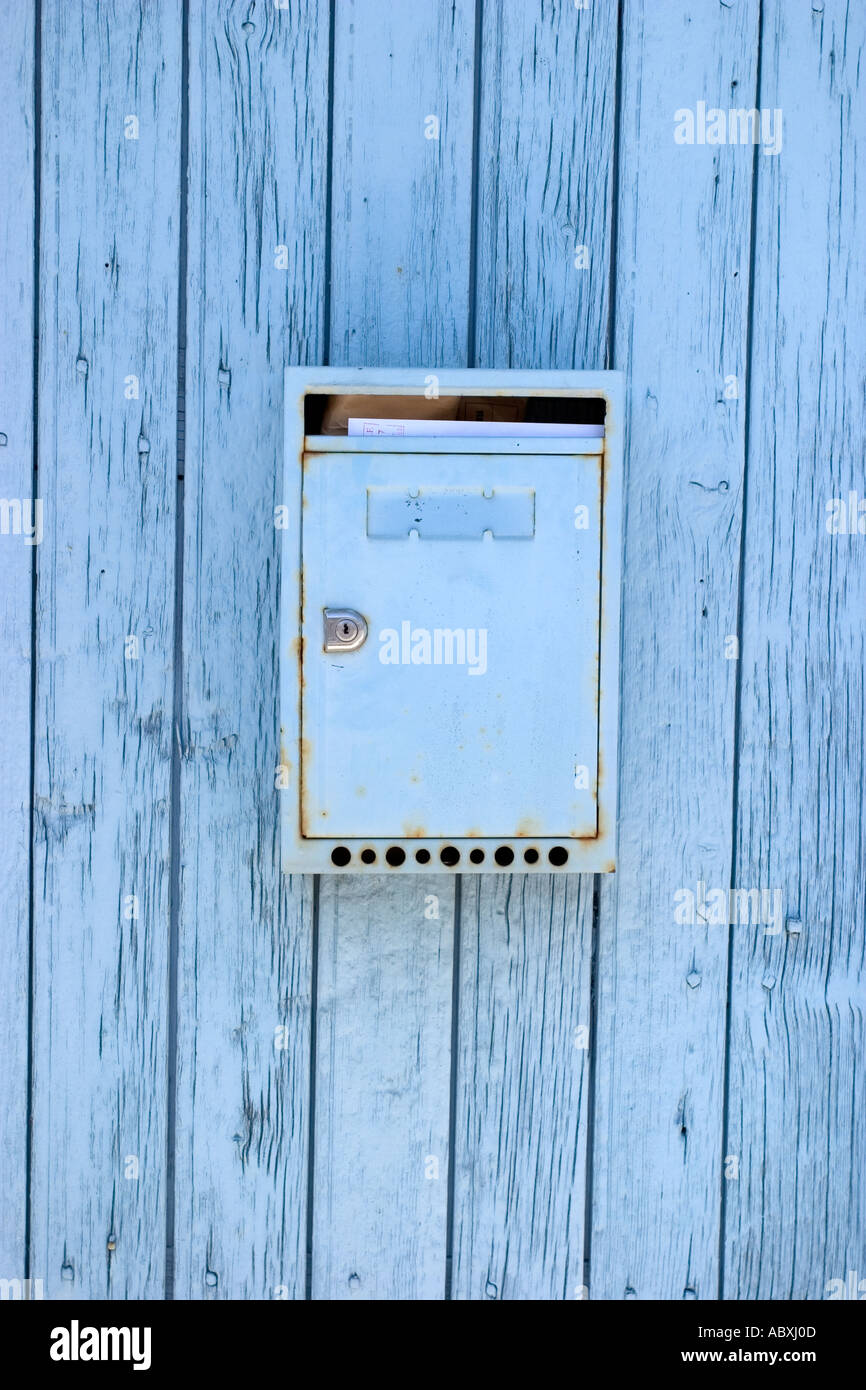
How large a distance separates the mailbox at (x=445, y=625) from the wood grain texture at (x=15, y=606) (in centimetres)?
34

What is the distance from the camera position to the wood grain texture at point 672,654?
3.79ft

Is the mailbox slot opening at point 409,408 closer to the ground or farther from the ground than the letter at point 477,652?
farther from the ground

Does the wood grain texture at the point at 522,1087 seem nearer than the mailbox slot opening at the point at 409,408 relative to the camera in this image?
No

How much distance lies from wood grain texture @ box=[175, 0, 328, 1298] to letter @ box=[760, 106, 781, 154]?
0.47 metres

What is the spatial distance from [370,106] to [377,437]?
0.42 m

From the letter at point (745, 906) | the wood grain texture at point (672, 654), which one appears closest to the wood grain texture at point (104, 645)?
the wood grain texture at point (672, 654)

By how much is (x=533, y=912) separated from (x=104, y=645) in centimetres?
55

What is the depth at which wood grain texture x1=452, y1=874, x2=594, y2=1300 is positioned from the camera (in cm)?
117

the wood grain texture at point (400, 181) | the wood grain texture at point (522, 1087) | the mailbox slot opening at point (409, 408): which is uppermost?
the wood grain texture at point (400, 181)

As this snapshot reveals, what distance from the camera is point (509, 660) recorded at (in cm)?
100

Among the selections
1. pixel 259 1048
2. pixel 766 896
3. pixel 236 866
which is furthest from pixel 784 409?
pixel 259 1048
